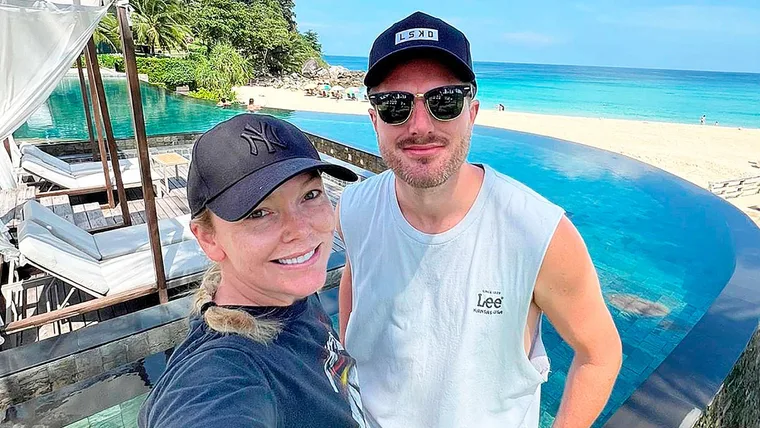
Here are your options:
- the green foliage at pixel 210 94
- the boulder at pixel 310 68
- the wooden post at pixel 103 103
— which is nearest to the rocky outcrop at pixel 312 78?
the boulder at pixel 310 68

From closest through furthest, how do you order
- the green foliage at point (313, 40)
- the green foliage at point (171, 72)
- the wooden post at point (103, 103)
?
the wooden post at point (103, 103)
the green foliage at point (171, 72)
the green foliage at point (313, 40)

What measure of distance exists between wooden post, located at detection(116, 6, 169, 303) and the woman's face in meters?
2.52

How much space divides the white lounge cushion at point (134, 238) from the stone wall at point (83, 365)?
131 centimetres

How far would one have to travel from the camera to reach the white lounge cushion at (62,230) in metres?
3.78

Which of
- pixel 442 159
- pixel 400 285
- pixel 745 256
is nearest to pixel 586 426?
pixel 400 285

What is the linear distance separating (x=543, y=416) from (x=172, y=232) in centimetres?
393

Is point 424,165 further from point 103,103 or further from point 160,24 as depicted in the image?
point 160,24

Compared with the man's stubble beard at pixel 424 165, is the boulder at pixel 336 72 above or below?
above

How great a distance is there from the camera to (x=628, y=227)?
333 inches

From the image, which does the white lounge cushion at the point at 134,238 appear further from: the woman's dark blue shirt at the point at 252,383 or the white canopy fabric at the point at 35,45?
the woman's dark blue shirt at the point at 252,383

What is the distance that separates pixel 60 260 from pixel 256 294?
3308mm

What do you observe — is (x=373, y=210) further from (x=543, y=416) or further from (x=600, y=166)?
(x=600, y=166)

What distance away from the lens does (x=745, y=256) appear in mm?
3088

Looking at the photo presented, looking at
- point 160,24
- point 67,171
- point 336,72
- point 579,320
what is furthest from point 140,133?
point 336,72
